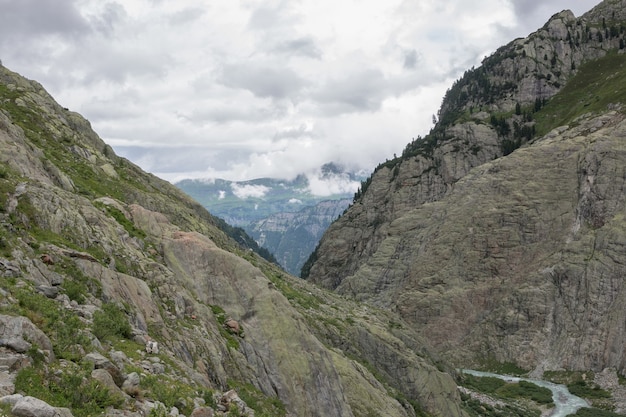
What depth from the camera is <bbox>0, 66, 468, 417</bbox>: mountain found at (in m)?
14.9

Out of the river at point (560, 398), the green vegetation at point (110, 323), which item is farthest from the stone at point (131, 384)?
the river at point (560, 398)

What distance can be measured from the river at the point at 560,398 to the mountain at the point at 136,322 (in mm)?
46991

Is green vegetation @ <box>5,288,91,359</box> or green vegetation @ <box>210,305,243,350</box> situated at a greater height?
green vegetation @ <box>5,288,91,359</box>

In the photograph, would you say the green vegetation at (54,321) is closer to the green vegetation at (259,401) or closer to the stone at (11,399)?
the stone at (11,399)

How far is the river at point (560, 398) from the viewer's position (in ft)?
295

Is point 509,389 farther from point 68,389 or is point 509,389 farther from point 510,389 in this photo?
point 68,389

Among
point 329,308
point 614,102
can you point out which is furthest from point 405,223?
point 329,308

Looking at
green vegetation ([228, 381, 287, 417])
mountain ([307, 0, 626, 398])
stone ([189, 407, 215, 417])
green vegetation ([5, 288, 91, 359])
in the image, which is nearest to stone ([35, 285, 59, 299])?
green vegetation ([5, 288, 91, 359])

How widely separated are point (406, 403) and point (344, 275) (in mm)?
143157

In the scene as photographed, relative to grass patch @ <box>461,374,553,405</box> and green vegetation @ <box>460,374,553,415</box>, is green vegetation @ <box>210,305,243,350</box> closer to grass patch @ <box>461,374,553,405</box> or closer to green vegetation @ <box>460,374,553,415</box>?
green vegetation @ <box>460,374,553,415</box>

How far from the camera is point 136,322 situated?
2356 centimetres

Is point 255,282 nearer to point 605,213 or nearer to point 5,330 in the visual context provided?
point 5,330

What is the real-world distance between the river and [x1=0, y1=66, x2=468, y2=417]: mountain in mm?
46991

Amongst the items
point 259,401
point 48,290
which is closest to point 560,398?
point 259,401
